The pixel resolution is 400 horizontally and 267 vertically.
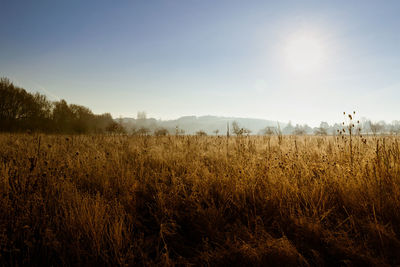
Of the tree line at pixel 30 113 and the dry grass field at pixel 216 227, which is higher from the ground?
the tree line at pixel 30 113

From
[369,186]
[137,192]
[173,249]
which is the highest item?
[369,186]

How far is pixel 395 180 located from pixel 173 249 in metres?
2.88

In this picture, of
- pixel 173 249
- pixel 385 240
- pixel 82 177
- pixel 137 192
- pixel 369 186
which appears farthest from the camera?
pixel 82 177

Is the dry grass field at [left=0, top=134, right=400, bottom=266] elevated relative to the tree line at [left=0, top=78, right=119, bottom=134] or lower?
lower

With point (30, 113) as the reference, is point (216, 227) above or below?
below

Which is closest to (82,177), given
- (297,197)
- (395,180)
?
(297,197)

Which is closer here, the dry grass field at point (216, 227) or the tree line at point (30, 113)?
the dry grass field at point (216, 227)

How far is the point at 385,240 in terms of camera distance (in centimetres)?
152

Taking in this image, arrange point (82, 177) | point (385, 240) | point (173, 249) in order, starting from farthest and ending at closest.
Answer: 1. point (82, 177)
2. point (173, 249)
3. point (385, 240)

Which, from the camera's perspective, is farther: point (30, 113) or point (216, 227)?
point (30, 113)

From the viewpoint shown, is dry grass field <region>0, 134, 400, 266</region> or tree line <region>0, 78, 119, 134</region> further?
tree line <region>0, 78, 119, 134</region>

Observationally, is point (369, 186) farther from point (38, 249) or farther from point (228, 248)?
point (38, 249)

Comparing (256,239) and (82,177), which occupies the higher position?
(82,177)

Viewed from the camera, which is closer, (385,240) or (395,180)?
(385,240)
